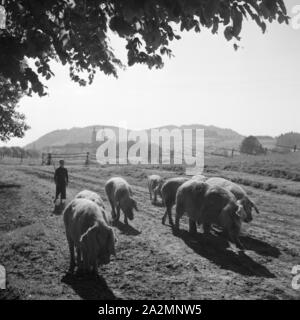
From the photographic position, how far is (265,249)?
10312 mm

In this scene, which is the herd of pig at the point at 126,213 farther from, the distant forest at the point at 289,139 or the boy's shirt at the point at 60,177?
the distant forest at the point at 289,139

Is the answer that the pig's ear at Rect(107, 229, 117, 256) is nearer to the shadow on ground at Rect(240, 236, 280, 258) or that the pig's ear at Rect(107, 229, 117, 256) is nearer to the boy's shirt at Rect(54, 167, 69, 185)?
the shadow on ground at Rect(240, 236, 280, 258)

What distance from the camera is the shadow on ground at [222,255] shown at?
8594 millimetres

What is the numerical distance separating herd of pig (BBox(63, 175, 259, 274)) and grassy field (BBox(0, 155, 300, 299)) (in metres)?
0.54

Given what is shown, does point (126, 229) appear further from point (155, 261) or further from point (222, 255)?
point (222, 255)

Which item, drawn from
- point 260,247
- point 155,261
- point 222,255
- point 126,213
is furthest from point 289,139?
point 155,261

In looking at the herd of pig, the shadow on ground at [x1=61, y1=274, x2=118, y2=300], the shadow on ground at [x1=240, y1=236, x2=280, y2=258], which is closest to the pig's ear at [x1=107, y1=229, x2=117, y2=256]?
the herd of pig

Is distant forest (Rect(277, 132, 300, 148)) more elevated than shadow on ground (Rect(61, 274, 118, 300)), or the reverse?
distant forest (Rect(277, 132, 300, 148))

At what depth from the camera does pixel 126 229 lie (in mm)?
12234

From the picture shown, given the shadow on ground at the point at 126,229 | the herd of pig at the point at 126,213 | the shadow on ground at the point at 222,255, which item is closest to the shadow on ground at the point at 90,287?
the herd of pig at the point at 126,213

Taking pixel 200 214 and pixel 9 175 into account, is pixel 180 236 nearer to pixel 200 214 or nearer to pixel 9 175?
pixel 200 214

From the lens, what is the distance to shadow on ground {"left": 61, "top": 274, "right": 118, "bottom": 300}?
23.2 feet
